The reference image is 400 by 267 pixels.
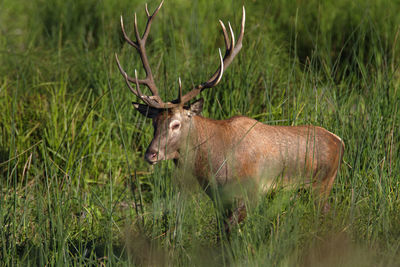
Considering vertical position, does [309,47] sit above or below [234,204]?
above

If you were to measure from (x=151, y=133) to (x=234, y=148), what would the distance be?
48.2 inches

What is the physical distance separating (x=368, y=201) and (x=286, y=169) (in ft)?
2.09

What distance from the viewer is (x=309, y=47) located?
6977 millimetres

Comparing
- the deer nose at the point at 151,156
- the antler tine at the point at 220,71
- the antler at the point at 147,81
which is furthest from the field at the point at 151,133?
the antler at the point at 147,81

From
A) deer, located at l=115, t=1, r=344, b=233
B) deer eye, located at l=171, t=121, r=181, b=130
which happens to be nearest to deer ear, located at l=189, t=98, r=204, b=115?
deer, located at l=115, t=1, r=344, b=233

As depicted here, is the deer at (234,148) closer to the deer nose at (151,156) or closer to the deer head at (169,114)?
the deer head at (169,114)

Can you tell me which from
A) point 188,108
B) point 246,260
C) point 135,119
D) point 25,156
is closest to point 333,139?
point 188,108

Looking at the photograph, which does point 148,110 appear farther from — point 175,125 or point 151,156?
point 151,156

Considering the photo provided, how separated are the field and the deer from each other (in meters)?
0.12

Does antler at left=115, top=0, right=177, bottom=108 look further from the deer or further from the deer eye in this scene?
the deer eye

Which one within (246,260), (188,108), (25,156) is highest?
(188,108)

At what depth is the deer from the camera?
13.5 ft

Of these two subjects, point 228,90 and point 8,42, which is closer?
point 228,90

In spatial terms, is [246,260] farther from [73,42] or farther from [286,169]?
[73,42]
